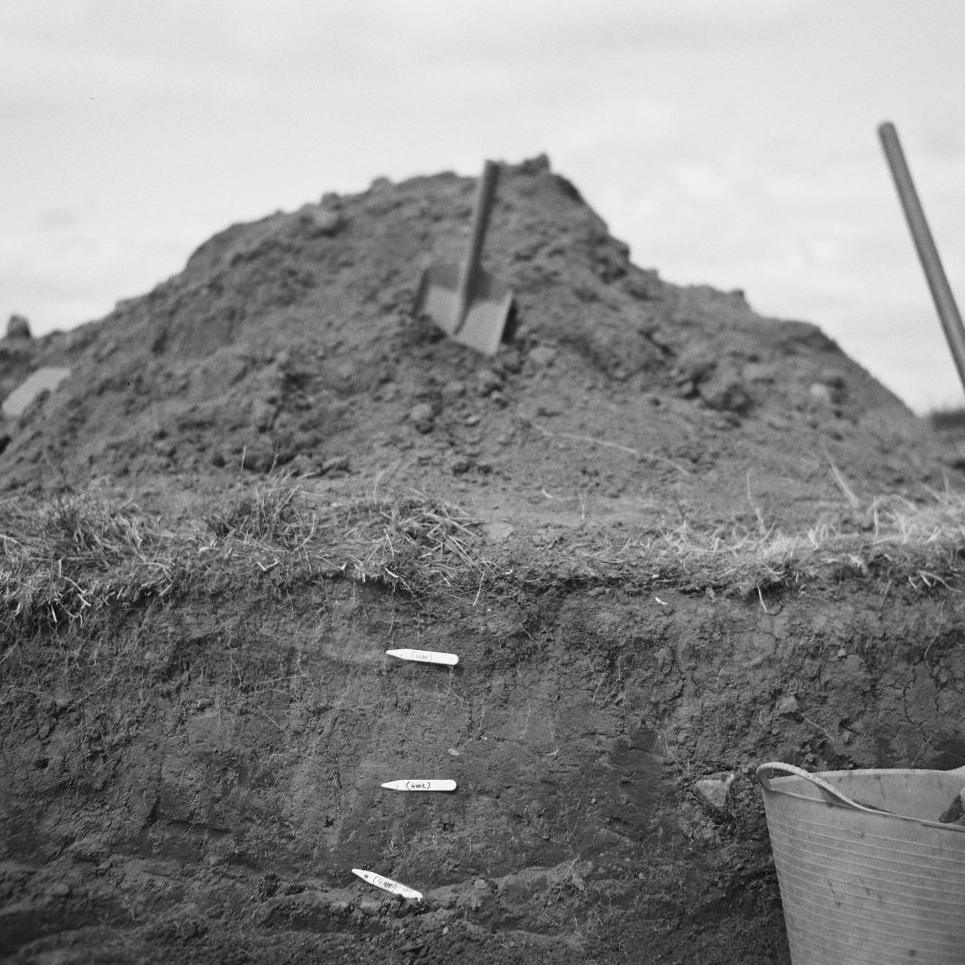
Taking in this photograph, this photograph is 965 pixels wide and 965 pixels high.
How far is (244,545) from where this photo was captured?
13.6 ft

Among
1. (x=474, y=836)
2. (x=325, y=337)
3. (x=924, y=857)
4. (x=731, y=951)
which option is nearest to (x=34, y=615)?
(x=474, y=836)

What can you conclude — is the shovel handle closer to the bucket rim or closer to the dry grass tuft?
the dry grass tuft

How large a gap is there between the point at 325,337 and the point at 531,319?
106cm

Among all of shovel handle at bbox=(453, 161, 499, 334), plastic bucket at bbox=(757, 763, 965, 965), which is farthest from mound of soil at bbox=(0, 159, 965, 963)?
shovel handle at bbox=(453, 161, 499, 334)

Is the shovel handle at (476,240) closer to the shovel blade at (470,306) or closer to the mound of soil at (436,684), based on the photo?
the shovel blade at (470,306)

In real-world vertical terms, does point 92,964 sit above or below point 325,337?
below

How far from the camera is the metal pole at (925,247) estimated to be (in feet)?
16.5

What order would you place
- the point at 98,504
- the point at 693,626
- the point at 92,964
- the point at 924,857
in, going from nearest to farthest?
1. the point at 924,857
2. the point at 92,964
3. the point at 693,626
4. the point at 98,504

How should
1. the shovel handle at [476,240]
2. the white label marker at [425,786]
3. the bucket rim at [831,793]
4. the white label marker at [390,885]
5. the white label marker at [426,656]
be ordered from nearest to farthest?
1. the bucket rim at [831,793]
2. the white label marker at [390,885]
3. the white label marker at [425,786]
4. the white label marker at [426,656]
5. the shovel handle at [476,240]

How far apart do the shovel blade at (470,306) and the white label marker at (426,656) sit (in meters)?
2.15

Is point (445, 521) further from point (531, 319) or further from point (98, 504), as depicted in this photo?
point (531, 319)

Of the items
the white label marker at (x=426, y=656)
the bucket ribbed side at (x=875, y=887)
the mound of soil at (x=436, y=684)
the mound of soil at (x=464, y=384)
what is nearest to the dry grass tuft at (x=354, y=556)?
the mound of soil at (x=436, y=684)

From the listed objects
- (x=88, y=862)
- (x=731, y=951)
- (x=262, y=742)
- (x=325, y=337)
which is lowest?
(x=731, y=951)

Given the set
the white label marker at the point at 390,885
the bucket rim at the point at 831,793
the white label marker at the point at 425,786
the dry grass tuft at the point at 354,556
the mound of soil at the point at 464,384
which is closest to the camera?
the bucket rim at the point at 831,793
